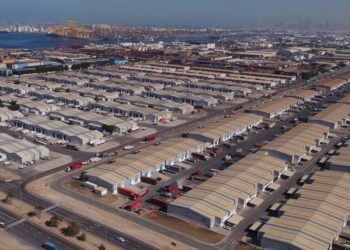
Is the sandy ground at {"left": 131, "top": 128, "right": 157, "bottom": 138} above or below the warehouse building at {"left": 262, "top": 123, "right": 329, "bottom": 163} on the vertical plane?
below

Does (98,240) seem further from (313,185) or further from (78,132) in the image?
(78,132)

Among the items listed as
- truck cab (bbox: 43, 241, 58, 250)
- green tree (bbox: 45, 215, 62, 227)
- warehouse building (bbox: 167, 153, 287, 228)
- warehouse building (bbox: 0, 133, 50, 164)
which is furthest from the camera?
warehouse building (bbox: 0, 133, 50, 164)

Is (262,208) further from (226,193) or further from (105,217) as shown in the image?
(105,217)

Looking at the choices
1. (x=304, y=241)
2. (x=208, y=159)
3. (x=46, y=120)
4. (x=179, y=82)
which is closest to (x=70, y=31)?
(x=179, y=82)

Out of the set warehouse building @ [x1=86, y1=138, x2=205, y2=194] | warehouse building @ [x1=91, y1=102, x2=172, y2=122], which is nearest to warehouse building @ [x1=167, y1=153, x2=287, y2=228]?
warehouse building @ [x1=86, y1=138, x2=205, y2=194]

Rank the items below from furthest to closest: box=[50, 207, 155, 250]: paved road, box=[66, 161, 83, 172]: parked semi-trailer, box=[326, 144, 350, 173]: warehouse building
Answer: box=[66, 161, 83, 172]: parked semi-trailer → box=[326, 144, 350, 173]: warehouse building → box=[50, 207, 155, 250]: paved road

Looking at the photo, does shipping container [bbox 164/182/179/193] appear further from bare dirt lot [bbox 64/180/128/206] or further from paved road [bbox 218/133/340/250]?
paved road [bbox 218/133/340/250]
